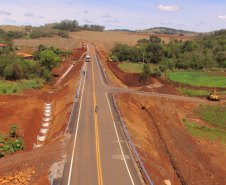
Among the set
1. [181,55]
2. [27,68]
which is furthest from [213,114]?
[27,68]

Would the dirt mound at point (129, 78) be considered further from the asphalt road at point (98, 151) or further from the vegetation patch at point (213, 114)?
the asphalt road at point (98, 151)

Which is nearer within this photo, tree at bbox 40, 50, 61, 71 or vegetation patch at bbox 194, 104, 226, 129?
vegetation patch at bbox 194, 104, 226, 129

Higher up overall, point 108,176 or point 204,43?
point 204,43

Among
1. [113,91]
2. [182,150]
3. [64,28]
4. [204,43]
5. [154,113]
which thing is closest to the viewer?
[182,150]

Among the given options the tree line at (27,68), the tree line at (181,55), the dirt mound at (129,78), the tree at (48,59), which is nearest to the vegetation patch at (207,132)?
the dirt mound at (129,78)

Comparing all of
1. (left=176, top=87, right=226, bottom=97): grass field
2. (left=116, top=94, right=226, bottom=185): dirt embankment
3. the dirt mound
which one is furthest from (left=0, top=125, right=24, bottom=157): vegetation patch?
(left=176, top=87, right=226, bottom=97): grass field

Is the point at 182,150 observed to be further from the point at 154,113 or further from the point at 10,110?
the point at 10,110

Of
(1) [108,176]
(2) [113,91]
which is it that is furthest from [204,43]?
(1) [108,176]

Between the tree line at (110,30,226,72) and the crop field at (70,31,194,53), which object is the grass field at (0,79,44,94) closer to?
the tree line at (110,30,226,72)
